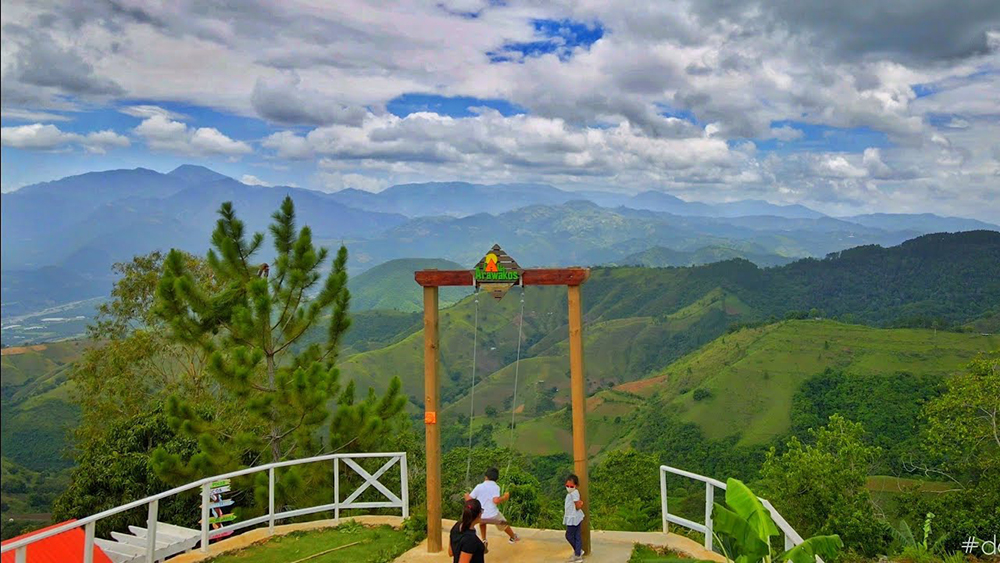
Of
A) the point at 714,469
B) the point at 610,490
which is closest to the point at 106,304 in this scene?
the point at 610,490

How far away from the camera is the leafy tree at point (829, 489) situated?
1145cm

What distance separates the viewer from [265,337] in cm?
1468

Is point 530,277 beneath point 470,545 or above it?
above

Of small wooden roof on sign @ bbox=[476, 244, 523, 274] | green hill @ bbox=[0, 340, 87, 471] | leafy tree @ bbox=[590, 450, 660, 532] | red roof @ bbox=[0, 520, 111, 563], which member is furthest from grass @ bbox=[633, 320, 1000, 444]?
red roof @ bbox=[0, 520, 111, 563]

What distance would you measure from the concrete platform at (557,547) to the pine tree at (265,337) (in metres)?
5.70

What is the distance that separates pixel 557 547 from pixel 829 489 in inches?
450

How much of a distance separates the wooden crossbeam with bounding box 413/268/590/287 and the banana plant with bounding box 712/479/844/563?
10.4 ft

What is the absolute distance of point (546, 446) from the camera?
3260 inches

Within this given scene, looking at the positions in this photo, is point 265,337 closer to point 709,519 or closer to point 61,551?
point 61,551

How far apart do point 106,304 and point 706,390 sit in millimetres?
68568

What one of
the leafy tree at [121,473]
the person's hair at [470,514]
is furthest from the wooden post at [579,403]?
the leafy tree at [121,473]

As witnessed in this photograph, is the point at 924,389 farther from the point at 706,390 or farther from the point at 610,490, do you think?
the point at 610,490

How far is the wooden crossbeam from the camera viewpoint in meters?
9.00

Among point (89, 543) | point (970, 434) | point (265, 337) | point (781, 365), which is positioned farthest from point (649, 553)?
point (781, 365)
